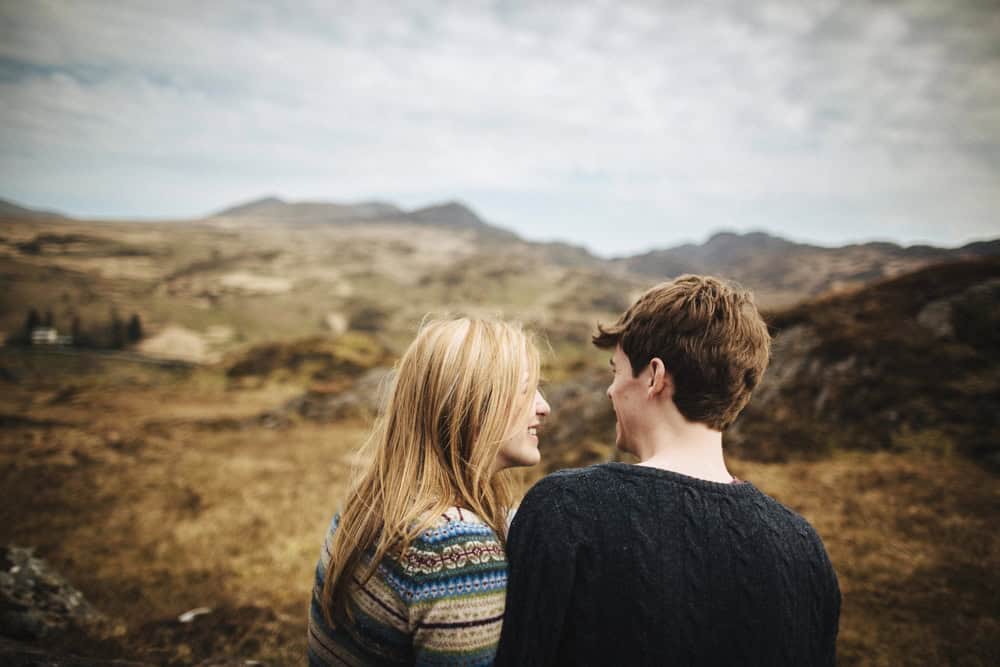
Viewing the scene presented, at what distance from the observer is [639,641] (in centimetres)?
197

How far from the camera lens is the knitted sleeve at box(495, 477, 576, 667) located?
1979 mm

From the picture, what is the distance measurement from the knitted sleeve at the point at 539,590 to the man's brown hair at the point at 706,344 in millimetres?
862

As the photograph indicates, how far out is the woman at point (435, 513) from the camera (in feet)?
6.59

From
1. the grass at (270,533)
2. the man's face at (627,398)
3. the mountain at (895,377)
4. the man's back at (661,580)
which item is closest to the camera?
the man's back at (661,580)

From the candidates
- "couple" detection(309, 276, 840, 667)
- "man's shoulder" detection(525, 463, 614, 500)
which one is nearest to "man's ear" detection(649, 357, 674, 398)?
"couple" detection(309, 276, 840, 667)

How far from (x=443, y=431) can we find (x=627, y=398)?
980mm

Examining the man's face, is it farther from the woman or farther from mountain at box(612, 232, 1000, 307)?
mountain at box(612, 232, 1000, 307)

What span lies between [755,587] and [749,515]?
27 cm

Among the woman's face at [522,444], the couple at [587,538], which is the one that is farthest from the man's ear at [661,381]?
the woman's face at [522,444]

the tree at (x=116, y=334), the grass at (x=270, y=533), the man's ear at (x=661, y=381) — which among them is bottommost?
the tree at (x=116, y=334)

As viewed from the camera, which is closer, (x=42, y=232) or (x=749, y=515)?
(x=749, y=515)

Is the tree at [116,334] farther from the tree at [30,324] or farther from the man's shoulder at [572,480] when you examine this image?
the man's shoulder at [572,480]

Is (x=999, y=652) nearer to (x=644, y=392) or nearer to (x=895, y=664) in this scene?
(x=895, y=664)

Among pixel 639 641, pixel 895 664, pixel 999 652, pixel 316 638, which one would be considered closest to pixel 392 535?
pixel 316 638
